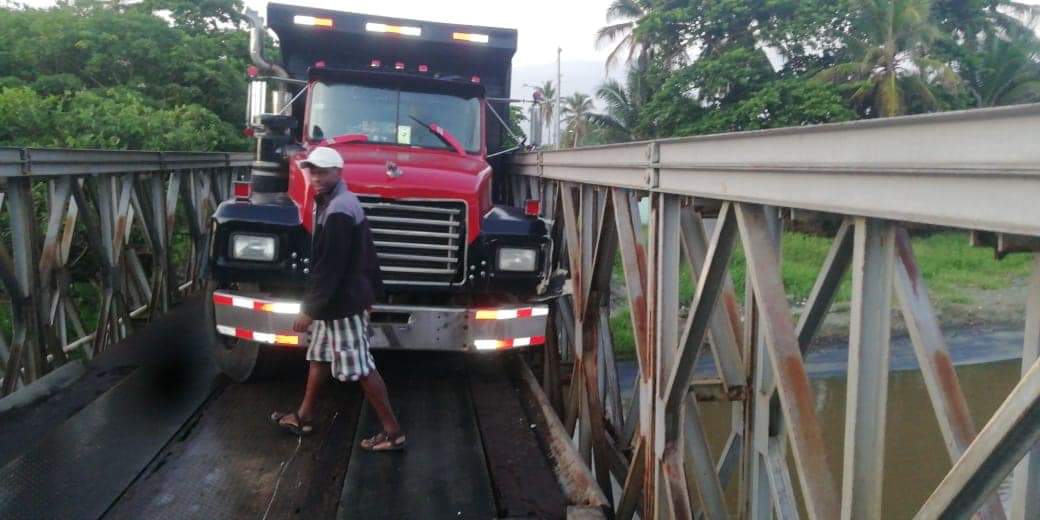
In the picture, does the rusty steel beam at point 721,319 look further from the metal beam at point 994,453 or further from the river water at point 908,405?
the river water at point 908,405

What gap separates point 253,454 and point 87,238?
3.92 metres

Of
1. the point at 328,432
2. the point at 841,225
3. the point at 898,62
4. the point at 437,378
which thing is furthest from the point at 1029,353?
the point at 898,62

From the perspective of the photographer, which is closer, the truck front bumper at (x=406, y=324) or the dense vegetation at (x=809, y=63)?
the truck front bumper at (x=406, y=324)

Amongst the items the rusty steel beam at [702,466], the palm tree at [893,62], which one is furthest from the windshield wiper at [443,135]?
the palm tree at [893,62]

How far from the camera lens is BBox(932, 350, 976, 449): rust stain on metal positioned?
83.2 inches

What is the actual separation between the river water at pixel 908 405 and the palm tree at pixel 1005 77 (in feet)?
24.2

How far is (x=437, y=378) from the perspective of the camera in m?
6.03

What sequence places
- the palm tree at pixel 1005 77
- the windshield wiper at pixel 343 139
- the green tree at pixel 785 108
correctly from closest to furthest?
the windshield wiper at pixel 343 139 < the green tree at pixel 785 108 < the palm tree at pixel 1005 77

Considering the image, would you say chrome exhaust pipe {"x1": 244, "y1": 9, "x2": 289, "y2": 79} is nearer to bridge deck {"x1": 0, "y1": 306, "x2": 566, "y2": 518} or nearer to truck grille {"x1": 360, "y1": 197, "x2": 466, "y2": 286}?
truck grille {"x1": 360, "y1": 197, "x2": 466, "y2": 286}

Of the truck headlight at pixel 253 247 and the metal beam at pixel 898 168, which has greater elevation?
the metal beam at pixel 898 168

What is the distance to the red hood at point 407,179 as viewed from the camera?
17.3ft

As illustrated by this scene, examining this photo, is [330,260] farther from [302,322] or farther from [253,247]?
[253,247]

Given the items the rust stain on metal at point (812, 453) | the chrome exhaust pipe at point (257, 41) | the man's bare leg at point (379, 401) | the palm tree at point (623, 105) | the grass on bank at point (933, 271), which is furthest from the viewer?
the palm tree at point (623, 105)

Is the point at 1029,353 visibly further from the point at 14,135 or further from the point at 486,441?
the point at 14,135
